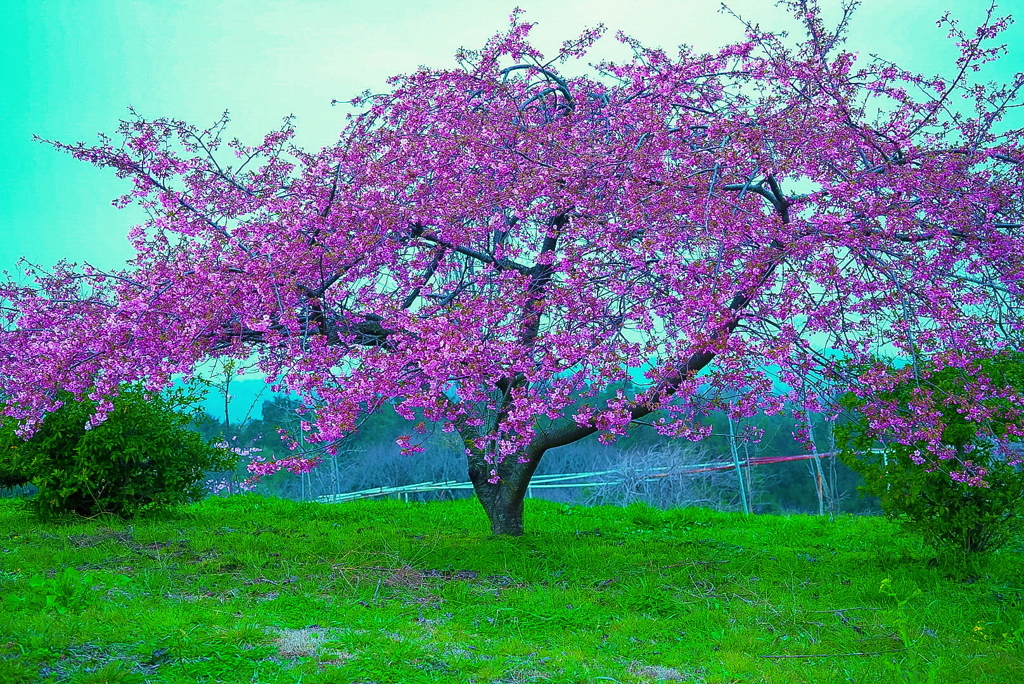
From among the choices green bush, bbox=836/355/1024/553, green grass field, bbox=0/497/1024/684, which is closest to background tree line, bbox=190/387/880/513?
green grass field, bbox=0/497/1024/684

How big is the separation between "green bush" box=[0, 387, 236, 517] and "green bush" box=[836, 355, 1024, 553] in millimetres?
9124

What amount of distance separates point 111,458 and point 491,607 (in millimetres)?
7237

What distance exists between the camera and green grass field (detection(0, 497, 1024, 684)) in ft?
16.4

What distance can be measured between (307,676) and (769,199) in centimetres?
595

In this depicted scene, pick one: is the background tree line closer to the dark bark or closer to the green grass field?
the green grass field

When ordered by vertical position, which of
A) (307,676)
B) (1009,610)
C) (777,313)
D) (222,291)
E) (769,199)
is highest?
(769,199)

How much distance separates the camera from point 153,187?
8.34 metres

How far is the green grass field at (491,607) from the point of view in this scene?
5.01 meters

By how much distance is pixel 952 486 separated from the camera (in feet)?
25.6

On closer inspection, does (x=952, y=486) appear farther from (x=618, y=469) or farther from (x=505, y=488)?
(x=618, y=469)

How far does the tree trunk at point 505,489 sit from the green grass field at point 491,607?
0.40 metres

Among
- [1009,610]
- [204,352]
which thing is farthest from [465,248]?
[1009,610]

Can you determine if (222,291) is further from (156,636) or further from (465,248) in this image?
(156,636)

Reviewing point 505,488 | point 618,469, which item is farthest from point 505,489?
point 618,469
